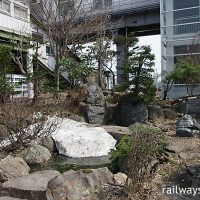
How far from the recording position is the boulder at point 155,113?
15109 millimetres

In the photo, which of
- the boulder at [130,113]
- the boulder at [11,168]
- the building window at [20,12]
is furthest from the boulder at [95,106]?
the building window at [20,12]

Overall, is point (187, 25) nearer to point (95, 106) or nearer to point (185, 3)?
point (185, 3)

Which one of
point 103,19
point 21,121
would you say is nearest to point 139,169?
point 21,121

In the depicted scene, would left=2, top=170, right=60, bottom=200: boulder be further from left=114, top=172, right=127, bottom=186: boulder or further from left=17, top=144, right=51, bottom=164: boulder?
left=17, top=144, right=51, bottom=164: boulder

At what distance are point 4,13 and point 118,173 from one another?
1510 cm

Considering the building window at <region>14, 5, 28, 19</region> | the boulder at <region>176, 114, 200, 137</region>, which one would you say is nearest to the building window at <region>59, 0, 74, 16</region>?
the building window at <region>14, 5, 28, 19</region>

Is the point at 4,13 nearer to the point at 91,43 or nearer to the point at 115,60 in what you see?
the point at 91,43

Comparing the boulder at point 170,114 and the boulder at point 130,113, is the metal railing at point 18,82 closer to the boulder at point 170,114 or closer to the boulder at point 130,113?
the boulder at point 130,113

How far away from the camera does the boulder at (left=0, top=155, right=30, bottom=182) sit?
676cm

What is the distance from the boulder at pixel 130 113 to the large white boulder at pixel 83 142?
3815mm

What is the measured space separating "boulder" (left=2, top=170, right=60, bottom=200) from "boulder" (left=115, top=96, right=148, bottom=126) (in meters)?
8.79

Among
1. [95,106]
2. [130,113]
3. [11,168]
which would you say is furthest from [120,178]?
[130,113]

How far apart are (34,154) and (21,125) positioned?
81 cm

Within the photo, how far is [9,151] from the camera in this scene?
9148 millimetres
